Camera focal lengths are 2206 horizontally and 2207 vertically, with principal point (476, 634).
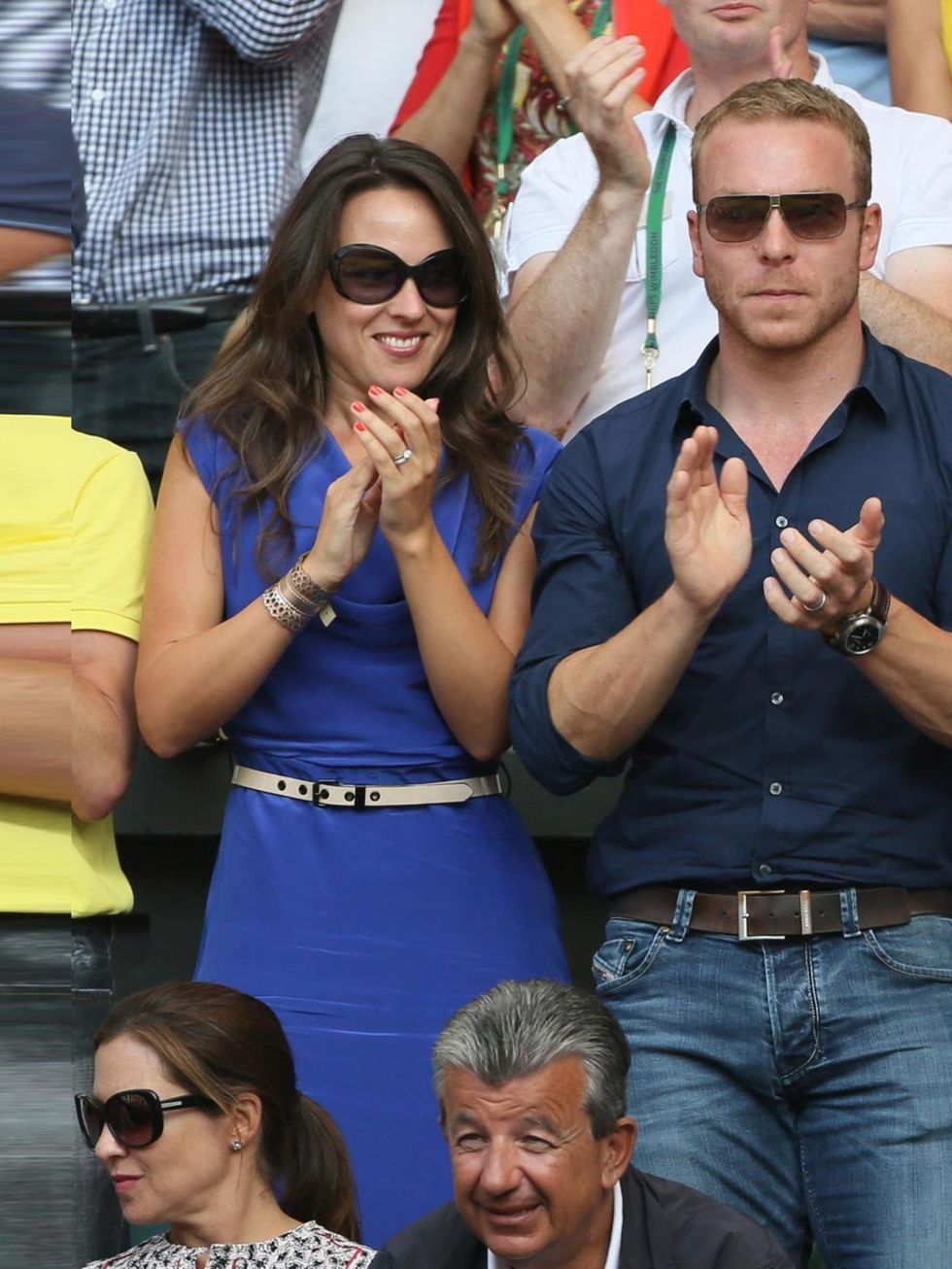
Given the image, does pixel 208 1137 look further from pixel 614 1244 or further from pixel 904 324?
pixel 904 324

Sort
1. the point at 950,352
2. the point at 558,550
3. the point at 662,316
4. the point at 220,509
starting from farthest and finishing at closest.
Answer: the point at 662,316 < the point at 950,352 < the point at 220,509 < the point at 558,550

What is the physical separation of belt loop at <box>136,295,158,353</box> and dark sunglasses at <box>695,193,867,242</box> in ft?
4.83

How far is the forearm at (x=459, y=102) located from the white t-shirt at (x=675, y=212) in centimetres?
18

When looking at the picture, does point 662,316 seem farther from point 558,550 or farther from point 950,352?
point 558,550

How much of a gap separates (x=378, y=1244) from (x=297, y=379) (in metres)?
1.32

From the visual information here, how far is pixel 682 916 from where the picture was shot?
2951 mm

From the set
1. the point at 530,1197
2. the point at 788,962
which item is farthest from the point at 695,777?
the point at 530,1197

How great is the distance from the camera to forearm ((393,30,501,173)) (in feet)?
13.5

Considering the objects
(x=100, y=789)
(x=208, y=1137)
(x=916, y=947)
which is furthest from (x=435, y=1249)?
(x=100, y=789)

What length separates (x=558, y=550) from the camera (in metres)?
3.15

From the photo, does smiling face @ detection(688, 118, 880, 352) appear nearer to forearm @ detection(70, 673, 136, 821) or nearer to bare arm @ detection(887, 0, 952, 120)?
bare arm @ detection(887, 0, 952, 120)

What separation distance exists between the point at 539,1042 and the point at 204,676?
0.87m

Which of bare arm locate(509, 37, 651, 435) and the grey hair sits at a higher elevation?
bare arm locate(509, 37, 651, 435)

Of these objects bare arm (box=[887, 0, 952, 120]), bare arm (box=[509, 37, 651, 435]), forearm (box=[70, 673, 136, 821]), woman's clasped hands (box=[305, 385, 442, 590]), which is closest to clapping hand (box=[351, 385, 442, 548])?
woman's clasped hands (box=[305, 385, 442, 590])
